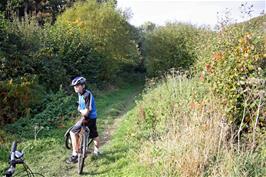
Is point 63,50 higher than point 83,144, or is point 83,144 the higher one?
point 63,50

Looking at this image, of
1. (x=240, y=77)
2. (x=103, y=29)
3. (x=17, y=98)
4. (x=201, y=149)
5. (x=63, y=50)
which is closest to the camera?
(x=201, y=149)

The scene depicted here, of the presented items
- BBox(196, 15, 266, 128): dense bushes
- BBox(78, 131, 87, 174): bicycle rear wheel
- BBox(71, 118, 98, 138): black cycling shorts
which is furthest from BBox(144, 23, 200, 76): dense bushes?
BBox(78, 131, 87, 174): bicycle rear wheel

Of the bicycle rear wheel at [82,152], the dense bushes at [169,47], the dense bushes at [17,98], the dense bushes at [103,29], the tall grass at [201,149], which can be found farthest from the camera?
the dense bushes at [169,47]

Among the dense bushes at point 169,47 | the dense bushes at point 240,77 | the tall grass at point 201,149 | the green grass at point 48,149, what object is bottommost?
the green grass at point 48,149

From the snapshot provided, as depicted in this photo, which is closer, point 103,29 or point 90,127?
point 90,127

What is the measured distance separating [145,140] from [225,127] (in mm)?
2699

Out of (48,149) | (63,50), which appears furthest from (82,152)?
(63,50)

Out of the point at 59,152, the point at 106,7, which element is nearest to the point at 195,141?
the point at 59,152

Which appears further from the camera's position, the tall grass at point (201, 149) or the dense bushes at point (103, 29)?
the dense bushes at point (103, 29)

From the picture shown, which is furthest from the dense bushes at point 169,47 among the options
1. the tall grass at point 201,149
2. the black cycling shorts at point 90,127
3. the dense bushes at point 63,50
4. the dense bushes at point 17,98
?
the tall grass at point 201,149

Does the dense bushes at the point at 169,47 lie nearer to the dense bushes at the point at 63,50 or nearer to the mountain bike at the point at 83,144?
the dense bushes at the point at 63,50

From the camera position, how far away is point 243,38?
8.79 m

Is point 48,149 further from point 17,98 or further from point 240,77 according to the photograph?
point 240,77

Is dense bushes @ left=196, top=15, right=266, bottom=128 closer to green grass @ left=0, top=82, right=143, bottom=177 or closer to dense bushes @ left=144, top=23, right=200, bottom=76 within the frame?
green grass @ left=0, top=82, right=143, bottom=177
